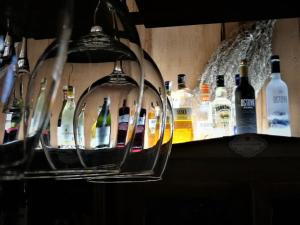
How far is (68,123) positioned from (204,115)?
1.05 meters

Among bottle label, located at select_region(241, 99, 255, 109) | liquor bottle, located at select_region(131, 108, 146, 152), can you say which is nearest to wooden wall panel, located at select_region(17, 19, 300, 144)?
bottle label, located at select_region(241, 99, 255, 109)

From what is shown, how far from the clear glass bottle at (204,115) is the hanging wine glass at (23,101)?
41.8 inches

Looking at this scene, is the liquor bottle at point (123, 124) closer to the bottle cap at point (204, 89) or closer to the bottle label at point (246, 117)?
the bottle label at point (246, 117)

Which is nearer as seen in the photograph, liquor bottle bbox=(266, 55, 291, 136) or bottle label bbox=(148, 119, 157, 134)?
bottle label bbox=(148, 119, 157, 134)

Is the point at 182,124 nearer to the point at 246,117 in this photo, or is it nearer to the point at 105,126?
the point at 246,117

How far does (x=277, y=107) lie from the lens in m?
1.36

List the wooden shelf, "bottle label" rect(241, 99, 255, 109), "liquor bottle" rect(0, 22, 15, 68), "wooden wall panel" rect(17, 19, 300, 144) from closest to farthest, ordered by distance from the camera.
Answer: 1. "liquor bottle" rect(0, 22, 15, 68)
2. the wooden shelf
3. "bottle label" rect(241, 99, 255, 109)
4. "wooden wall panel" rect(17, 19, 300, 144)

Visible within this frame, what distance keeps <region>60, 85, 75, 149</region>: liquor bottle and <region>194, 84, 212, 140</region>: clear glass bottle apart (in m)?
0.99

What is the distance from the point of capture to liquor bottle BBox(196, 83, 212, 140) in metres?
1.39

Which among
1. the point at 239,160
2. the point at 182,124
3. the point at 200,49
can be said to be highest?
the point at 200,49

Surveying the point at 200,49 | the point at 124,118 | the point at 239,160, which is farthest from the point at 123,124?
the point at 200,49

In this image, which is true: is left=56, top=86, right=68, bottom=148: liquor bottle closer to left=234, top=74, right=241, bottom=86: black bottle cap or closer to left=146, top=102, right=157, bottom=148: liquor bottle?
left=146, top=102, right=157, bottom=148: liquor bottle

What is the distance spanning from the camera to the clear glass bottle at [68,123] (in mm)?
371

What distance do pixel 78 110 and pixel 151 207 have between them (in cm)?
92
